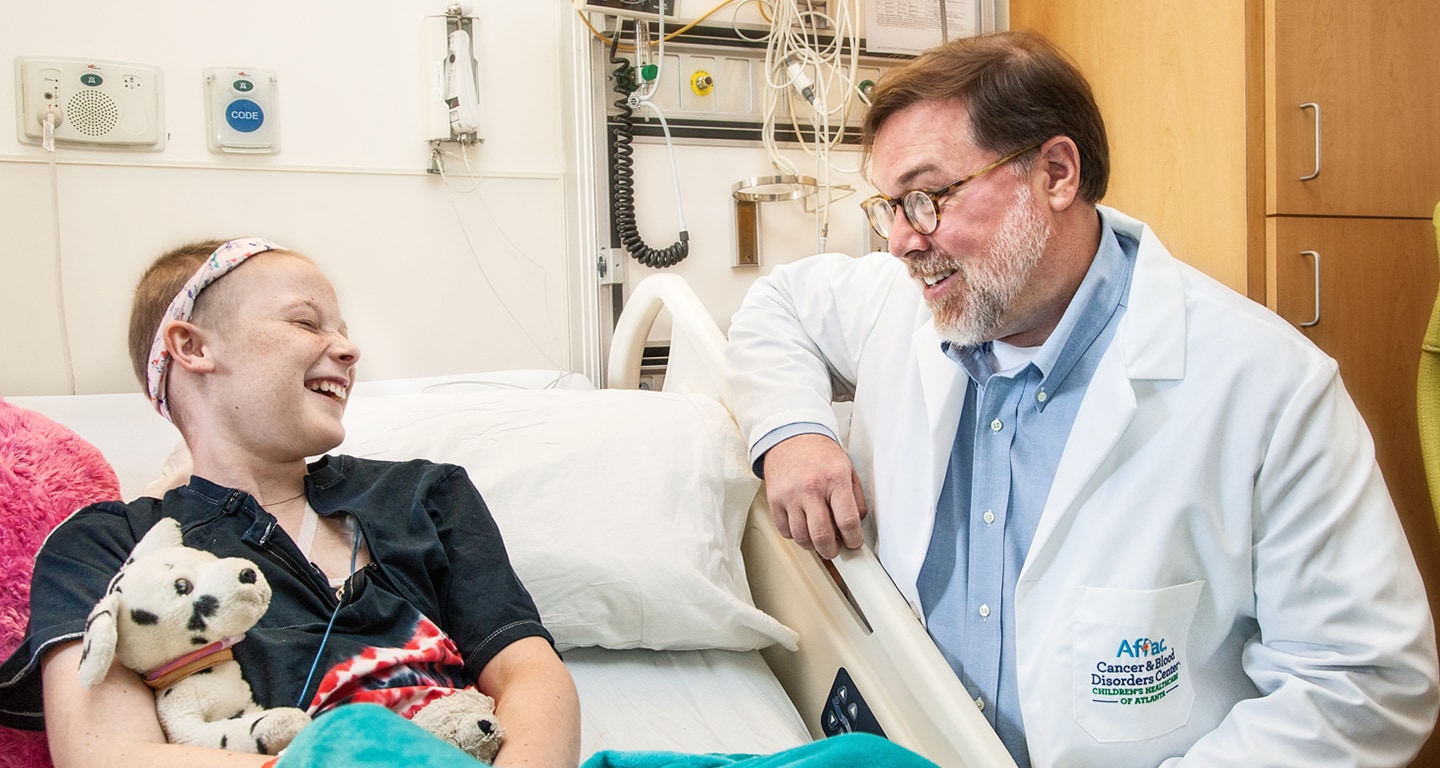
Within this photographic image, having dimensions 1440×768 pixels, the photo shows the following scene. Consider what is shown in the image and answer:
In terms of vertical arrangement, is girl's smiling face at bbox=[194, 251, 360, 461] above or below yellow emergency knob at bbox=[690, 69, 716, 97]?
below

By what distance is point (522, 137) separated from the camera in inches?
77.4

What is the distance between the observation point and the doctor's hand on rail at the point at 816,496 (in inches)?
48.2

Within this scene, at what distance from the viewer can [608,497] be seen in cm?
135

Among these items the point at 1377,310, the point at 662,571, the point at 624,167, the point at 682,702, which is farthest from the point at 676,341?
the point at 1377,310

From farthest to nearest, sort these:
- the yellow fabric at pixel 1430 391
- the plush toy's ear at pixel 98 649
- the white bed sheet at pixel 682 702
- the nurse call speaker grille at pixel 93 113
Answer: the nurse call speaker grille at pixel 93 113 < the yellow fabric at pixel 1430 391 < the white bed sheet at pixel 682 702 < the plush toy's ear at pixel 98 649

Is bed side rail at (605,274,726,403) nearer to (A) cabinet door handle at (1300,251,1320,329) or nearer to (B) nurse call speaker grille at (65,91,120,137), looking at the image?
(B) nurse call speaker grille at (65,91,120,137)

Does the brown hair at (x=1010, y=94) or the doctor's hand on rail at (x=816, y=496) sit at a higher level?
the brown hair at (x=1010, y=94)

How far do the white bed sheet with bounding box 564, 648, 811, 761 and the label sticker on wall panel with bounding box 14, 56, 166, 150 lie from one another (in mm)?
1174

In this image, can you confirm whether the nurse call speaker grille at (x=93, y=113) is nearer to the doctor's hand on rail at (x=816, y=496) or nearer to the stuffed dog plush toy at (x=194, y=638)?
the stuffed dog plush toy at (x=194, y=638)

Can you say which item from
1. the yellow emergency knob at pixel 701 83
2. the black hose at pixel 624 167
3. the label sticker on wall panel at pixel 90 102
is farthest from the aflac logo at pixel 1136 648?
the label sticker on wall panel at pixel 90 102

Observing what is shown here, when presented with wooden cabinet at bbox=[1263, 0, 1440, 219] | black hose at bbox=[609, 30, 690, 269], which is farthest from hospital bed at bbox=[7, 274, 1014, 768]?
wooden cabinet at bbox=[1263, 0, 1440, 219]

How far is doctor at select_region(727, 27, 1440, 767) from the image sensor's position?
102cm

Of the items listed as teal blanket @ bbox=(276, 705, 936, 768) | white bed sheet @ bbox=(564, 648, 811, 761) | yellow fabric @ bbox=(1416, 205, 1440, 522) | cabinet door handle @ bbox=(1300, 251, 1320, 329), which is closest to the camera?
teal blanket @ bbox=(276, 705, 936, 768)

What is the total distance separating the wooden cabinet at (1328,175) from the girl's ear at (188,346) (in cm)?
164
